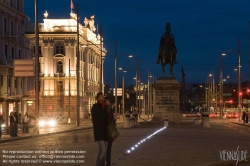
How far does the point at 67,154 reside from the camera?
21578 mm

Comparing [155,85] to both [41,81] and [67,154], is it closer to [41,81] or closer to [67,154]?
[67,154]

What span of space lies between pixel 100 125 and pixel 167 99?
125 feet

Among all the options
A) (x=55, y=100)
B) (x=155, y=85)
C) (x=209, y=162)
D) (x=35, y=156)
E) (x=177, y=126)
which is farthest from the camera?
(x=55, y=100)

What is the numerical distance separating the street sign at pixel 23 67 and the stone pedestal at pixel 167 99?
14394 millimetres

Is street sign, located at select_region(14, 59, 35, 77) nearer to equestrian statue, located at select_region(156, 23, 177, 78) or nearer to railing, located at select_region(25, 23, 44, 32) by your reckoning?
equestrian statue, located at select_region(156, 23, 177, 78)

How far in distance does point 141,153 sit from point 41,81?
325 feet

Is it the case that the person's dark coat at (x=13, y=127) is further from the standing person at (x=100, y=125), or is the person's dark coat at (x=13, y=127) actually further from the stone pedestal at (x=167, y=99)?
the standing person at (x=100, y=125)

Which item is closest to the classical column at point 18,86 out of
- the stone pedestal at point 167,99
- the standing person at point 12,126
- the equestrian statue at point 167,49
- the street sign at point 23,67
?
the equestrian statue at point 167,49

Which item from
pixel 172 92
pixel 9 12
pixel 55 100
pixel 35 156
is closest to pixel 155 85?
pixel 172 92

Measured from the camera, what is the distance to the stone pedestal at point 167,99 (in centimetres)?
5222

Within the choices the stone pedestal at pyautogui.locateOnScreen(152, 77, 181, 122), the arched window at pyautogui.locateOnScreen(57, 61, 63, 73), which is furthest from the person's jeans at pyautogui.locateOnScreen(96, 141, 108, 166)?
the arched window at pyautogui.locateOnScreen(57, 61, 63, 73)

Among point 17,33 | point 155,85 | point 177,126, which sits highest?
point 17,33

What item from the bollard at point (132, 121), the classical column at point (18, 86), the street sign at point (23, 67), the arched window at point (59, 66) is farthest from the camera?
the arched window at point (59, 66)

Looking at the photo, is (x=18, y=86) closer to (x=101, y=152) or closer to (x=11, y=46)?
(x=11, y=46)
